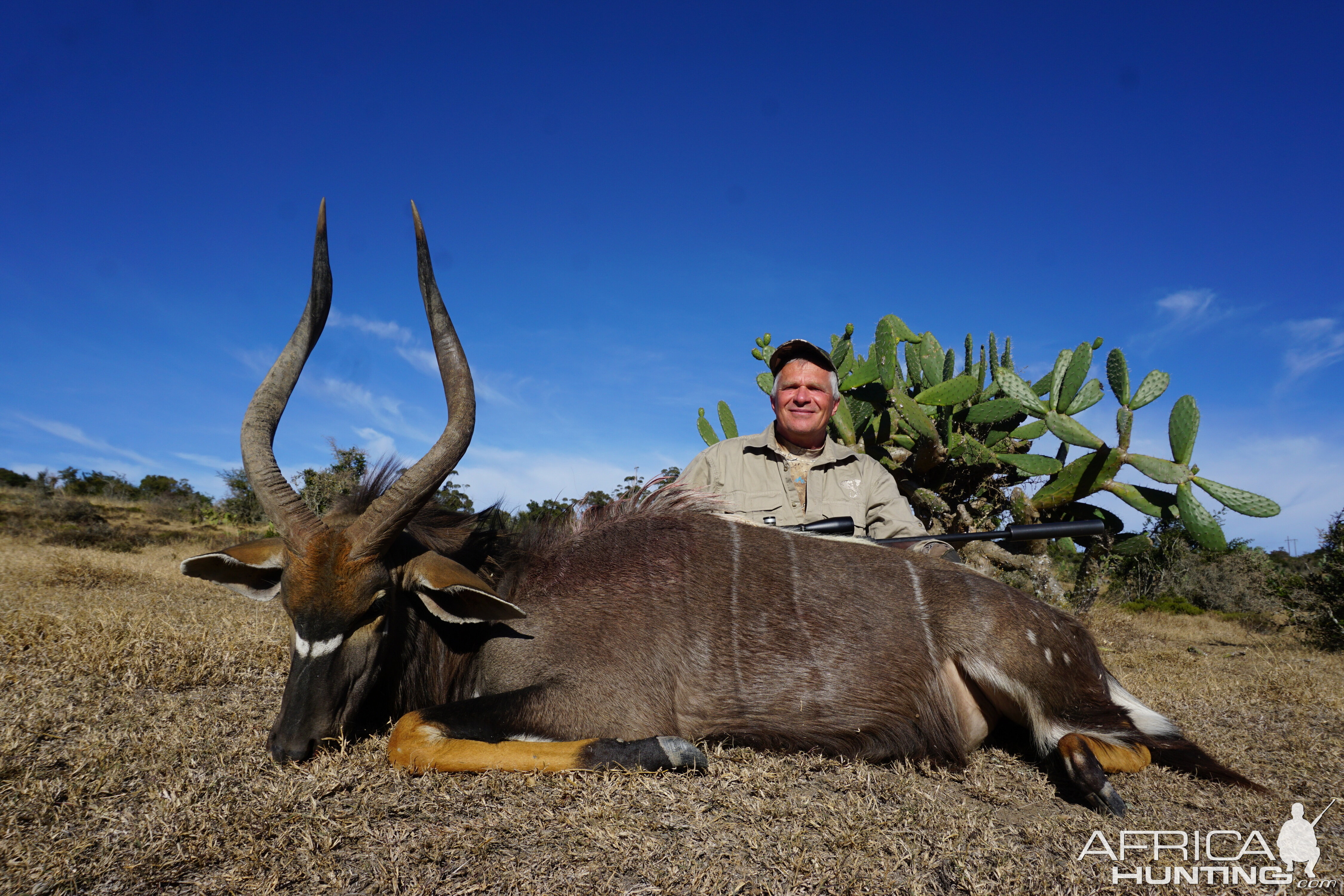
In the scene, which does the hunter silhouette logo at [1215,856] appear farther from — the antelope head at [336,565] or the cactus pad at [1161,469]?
the cactus pad at [1161,469]

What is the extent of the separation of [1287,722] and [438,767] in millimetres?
5095

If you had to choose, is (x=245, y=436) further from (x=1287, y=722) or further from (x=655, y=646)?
(x=1287, y=722)

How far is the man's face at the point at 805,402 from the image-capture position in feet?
18.9

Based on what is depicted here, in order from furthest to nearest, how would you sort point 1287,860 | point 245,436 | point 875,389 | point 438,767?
point 875,389 → point 245,436 → point 438,767 → point 1287,860

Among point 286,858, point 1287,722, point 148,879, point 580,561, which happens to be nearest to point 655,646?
point 580,561

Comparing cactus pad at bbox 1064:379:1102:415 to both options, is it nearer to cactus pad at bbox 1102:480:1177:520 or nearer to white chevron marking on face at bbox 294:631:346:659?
cactus pad at bbox 1102:480:1177:520

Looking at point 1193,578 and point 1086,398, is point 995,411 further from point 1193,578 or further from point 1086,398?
point 1193,578

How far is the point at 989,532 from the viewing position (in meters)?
5.20

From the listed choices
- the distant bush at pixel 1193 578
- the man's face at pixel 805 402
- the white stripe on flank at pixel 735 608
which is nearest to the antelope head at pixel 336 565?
the white stripe on flank at pixel 735 608

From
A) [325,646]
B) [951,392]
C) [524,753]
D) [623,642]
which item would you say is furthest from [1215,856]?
[951,392]

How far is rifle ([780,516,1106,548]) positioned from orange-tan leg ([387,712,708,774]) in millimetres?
1721

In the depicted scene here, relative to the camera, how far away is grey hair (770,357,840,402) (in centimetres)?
587

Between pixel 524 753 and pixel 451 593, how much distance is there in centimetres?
79

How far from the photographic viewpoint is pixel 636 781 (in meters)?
2.88
